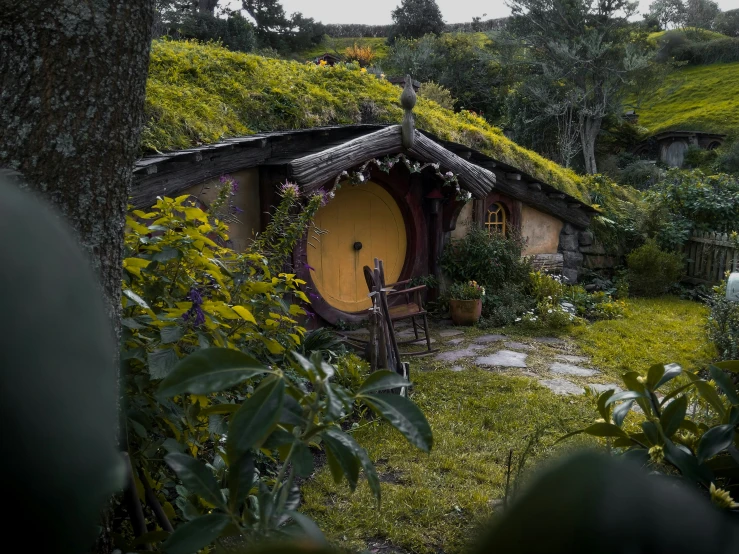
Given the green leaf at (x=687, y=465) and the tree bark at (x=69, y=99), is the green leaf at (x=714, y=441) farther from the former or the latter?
the tree bark at (x=69, y=99)

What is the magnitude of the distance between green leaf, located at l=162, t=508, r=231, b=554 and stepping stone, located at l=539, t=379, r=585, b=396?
529cm

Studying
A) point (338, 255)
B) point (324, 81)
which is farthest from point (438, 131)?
point (338, 255)

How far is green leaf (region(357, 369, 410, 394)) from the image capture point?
81 centimetres

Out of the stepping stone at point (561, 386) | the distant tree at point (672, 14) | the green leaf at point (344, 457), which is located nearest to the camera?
the green leaf at point (344, 457)

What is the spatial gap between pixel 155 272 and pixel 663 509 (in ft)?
6.51

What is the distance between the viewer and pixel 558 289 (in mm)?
9289

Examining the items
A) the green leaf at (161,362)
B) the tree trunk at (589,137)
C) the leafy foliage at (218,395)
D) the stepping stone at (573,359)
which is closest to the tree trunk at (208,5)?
the tree trunk at (589,137)

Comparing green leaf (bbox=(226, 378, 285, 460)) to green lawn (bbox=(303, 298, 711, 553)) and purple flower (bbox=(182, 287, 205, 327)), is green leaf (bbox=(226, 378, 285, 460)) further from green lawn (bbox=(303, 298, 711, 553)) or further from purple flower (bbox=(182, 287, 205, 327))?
purple flower (bbox=(182, 287, 205, 327))

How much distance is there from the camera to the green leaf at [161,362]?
1.61m

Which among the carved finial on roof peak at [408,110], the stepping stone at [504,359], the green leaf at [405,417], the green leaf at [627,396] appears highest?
the carved finial on roof peak at [408,110]

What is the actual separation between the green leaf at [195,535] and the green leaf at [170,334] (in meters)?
1.03

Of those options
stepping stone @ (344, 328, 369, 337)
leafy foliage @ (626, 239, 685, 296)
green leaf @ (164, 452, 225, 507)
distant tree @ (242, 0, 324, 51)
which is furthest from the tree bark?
distant tree @ (242, 0, 324, 51)

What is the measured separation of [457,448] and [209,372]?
153 inches

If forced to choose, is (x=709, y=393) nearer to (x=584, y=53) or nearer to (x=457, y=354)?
(x=457, y=354)
